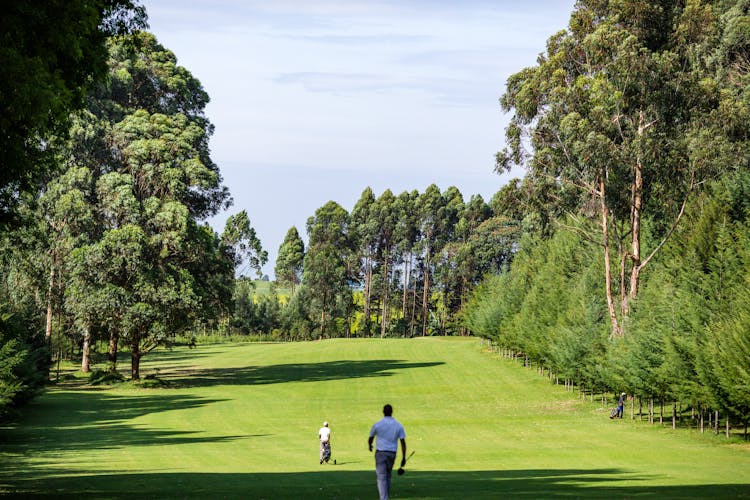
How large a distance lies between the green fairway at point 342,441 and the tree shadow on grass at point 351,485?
0.19 feet

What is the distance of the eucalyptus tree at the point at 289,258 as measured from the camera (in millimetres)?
172250

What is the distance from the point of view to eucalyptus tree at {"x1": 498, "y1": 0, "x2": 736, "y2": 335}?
56406mm

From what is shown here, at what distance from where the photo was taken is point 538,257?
9731 cm

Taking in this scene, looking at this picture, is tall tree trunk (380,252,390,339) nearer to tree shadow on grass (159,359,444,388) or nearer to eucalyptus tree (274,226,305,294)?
eucalyptus tree (274,226,305,294)

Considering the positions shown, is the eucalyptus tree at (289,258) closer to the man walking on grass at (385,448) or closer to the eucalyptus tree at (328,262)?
the eucalyptus tree at (328,262)

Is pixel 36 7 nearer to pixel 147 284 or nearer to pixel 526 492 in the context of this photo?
pixel 526 492

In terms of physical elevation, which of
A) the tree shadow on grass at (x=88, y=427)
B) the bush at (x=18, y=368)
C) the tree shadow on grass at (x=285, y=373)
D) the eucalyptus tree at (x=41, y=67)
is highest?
the eucalyptus tree at (x=41, y=67)

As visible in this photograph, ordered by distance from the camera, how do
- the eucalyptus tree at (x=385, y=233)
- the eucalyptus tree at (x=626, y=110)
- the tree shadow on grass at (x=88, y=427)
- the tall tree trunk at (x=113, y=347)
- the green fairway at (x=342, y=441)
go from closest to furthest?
the green fairway at (x=342, y=441) → the tree shadow on grass at (x=88, y=427) → the eucalyptus tree at (x=626, y=110) → the tall tree trunk at (x=113, y=347) → the eucalyptus tree at (x=385, y=233)

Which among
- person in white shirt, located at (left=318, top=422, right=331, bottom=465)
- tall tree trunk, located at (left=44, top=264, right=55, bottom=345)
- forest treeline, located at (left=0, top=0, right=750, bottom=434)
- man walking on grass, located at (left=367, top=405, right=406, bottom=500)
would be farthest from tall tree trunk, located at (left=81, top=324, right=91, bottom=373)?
man walking on grass, located at (left=367, top=405, right=406, bottom=500)

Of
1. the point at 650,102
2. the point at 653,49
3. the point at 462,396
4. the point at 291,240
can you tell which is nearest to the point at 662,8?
the point at 653,49

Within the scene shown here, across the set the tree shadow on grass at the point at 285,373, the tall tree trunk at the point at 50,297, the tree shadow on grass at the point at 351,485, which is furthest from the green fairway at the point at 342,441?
the tall tree trunk at the point at 50,297

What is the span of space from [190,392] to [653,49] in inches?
1521

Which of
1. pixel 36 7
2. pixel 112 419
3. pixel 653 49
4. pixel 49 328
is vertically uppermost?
pixel 653 49

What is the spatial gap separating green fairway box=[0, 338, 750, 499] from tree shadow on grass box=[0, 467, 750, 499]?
59mm
